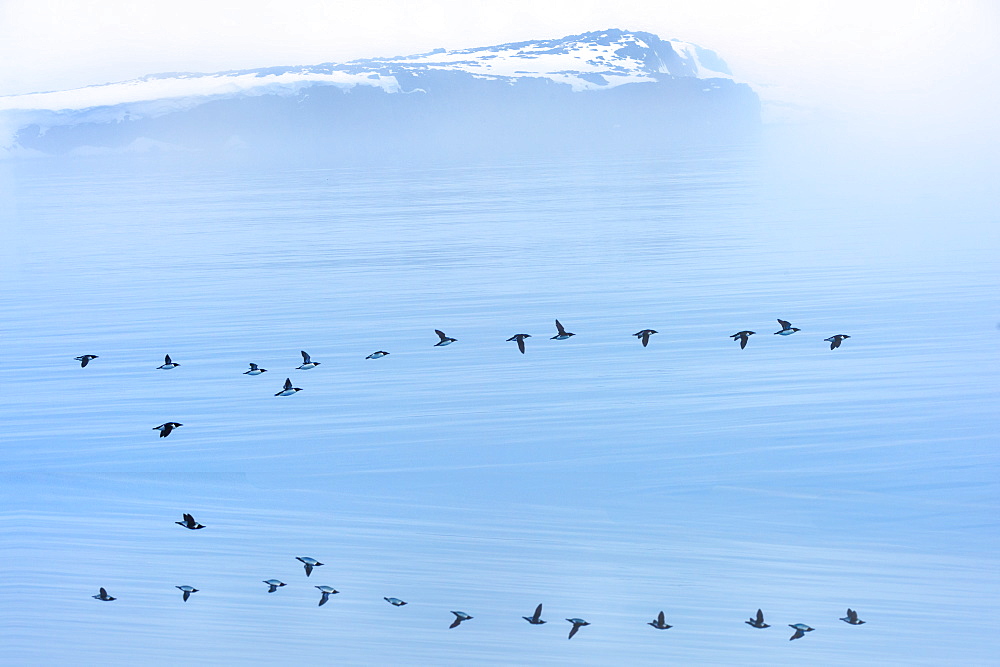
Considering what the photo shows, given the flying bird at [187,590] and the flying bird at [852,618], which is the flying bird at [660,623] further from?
the flying bird at [187,590]

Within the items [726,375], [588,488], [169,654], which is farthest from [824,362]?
[169,654]

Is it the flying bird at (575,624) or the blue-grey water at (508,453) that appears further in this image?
the blue-grey water at (508,453)

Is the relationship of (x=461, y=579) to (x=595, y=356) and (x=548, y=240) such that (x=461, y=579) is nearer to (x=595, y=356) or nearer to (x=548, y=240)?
(x=595, y=356)

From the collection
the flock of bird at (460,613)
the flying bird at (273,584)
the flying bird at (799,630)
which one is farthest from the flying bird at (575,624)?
the flying bird at (273,584)

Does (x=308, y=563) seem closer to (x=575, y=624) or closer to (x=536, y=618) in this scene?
(x=536, y=618)

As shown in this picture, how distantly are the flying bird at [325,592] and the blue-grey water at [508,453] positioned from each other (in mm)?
146

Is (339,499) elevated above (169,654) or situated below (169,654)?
above

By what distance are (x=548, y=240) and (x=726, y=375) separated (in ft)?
58.2

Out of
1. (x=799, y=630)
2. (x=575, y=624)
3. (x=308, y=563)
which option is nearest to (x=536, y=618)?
(x=575, y=624)

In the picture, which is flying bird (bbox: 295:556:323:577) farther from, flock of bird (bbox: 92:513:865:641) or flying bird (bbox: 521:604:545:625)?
flying bird (bbox: 521:604:545:625)

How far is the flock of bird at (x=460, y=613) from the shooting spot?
12781 mm

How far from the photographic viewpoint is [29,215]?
5766 cm

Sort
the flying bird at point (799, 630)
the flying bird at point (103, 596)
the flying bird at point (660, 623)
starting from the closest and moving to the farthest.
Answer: the flying bird at point (799, 630), the flying bird at point (660, 623), the flying bird at point (103, 596)

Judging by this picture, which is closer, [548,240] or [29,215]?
[548,240]
